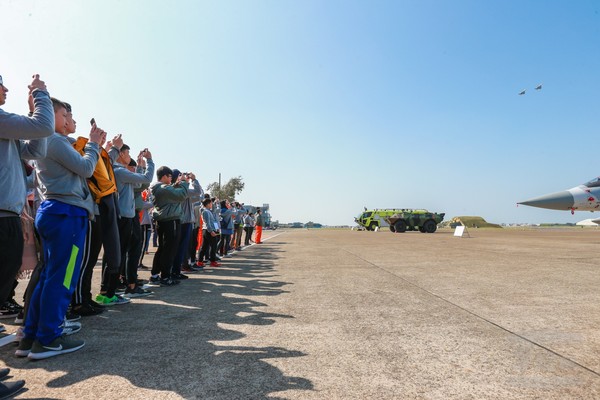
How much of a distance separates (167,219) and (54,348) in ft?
10.2

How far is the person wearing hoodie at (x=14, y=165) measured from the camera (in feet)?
6.84

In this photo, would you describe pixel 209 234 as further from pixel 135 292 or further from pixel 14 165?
pixel 14 165

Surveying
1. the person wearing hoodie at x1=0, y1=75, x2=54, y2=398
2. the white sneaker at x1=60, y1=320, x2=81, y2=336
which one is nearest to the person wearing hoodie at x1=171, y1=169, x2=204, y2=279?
the white sneaker at x1=60, y1=320, x2=81, y2=336

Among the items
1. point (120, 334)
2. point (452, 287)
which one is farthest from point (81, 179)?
point (452, 287)

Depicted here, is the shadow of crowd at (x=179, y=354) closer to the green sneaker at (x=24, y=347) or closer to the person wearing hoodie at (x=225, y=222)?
the green sneaker at (x=24, y=347)

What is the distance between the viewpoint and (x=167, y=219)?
5.41 metres

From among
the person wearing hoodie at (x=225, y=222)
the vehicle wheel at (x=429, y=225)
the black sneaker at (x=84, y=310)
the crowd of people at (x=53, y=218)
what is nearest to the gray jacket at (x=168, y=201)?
the crowd of people at (x=53, y=218)

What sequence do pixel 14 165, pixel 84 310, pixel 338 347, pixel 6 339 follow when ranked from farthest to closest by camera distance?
pixel 84 310, pixel 6 339, pixel 338 347, pixel 14 165

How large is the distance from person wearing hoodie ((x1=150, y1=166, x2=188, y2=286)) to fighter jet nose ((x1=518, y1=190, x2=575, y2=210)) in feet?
54.4

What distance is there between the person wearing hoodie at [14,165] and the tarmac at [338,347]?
26.9 inches

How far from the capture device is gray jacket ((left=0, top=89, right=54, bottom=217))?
6.91 feet

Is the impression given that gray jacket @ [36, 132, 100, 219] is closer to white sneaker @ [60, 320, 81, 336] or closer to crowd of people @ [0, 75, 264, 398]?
crowd of people @ [0, 75, 264, 398]

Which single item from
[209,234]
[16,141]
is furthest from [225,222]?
[16,141]

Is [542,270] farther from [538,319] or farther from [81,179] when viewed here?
[81,179]
